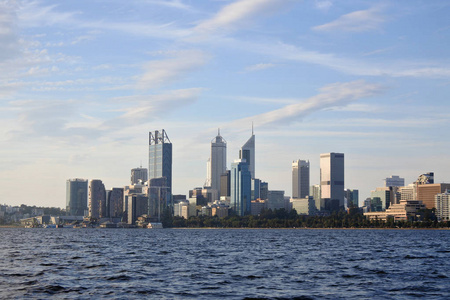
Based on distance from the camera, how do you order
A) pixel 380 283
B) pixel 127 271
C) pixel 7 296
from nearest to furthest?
pixel 7 296, pixel 380 283, pixel 127 271

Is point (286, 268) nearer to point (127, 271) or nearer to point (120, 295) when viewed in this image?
point (127, 271)

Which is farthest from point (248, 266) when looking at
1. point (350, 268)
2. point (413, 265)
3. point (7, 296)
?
point (7, 296)

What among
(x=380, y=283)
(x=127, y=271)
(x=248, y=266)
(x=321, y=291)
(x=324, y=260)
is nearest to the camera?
(x=321, y=291)

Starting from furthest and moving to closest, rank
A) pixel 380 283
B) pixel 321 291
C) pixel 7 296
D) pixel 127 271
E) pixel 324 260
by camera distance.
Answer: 1. pixel 324 260
2. pixel 127 271
3. pixel 380 283
4. pixel 321 291
5. pixel 7 296

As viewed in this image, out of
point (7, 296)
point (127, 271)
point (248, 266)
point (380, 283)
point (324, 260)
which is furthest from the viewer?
point (324, 260)

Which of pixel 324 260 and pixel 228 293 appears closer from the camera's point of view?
pixel 228 293

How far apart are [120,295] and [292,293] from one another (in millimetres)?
14953

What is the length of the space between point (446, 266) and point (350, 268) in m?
14.5

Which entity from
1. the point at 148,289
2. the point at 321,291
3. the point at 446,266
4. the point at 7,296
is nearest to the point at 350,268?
the point at 446,266

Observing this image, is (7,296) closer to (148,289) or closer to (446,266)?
(148,289)

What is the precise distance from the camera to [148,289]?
60.4 m

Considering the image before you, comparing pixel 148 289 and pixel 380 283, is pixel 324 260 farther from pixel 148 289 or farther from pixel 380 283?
pixel 148 289

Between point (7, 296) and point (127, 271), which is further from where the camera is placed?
point (127, 271)

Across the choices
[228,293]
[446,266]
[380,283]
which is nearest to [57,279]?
[228,293]
